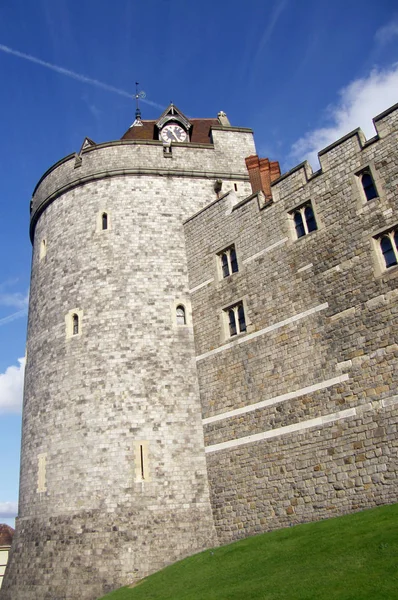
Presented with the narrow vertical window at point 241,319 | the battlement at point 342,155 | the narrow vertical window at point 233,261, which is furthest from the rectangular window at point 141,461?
the battlement at point 342,155

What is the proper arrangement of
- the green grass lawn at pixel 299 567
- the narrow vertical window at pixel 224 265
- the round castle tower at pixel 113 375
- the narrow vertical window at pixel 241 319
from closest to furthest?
1. the green grass lawn at pixel 299 567
2. the round castle tower at pixel 113 375
3. the narrow vertical window at pixel 241 319
4. the narrow vertical window at pixel 224 265

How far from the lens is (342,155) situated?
1399 cm

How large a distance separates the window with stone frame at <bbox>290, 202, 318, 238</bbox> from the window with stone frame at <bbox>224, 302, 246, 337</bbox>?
291 centimetres

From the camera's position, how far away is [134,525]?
14.3 metres

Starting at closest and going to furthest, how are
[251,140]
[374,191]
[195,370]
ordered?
[374,191]
[195,370]
[251,140]

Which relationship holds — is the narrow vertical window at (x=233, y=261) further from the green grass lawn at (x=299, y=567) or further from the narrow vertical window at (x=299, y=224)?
the green grass lawn at (x=299, y=567)

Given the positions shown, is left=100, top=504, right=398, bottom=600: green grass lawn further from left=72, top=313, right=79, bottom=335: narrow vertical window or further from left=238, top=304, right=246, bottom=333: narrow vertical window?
left=72, top=313, right=79, bottom=335: narrow vertical window

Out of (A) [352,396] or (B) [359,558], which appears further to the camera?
(A) [352,396]

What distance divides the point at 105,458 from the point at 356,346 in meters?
8.03

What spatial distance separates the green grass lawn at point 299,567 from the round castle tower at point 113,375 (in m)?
1.75

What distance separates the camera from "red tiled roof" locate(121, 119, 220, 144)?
25.1 m

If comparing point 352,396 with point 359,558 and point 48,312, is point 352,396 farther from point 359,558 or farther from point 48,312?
point 48,312

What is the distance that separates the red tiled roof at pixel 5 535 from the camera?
30.0 meters

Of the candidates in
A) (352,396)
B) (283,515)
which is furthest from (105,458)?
(352,396)
